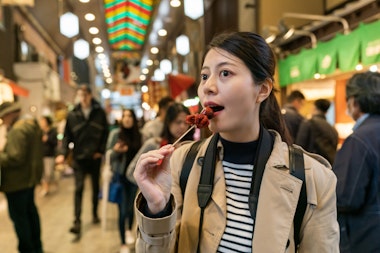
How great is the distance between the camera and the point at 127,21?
14336 millimetres

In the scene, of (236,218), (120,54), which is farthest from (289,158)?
(120,54)

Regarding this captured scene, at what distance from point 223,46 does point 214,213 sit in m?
0.60

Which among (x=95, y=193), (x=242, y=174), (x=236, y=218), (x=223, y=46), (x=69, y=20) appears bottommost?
(x=95, y=193)

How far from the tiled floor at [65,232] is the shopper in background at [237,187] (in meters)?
3.81

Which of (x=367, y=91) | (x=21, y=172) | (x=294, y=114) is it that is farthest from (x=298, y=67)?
(x=21, y=172)

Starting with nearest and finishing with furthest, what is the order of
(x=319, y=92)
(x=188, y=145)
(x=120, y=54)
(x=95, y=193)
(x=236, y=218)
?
(x=236, y=218), (x=188, y=145), (x=95, y=193), (x=319, y=92), (x=120, y=54)

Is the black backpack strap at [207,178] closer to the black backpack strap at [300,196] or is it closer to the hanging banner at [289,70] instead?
the black backpack strap at [300,196]

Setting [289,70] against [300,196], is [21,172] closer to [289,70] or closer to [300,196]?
[300,196]

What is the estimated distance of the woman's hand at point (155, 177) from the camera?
1.18 meters

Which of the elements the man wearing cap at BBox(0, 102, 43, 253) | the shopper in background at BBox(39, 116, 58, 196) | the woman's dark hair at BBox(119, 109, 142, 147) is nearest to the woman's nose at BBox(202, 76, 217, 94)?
the man wearing cap at BBox(0, 102, 43, 253)

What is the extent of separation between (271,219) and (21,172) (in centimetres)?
368

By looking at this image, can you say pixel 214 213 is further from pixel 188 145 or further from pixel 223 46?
pixel 223 46

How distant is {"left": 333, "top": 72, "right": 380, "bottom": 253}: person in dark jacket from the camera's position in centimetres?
233

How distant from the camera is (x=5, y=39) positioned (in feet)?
36.6
